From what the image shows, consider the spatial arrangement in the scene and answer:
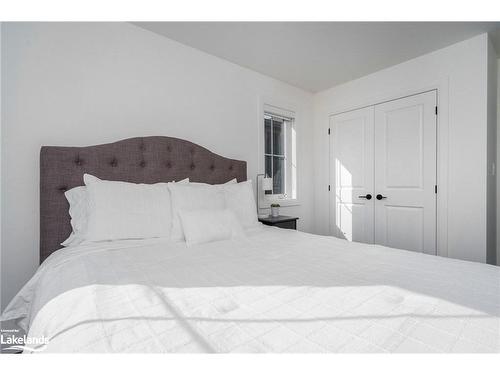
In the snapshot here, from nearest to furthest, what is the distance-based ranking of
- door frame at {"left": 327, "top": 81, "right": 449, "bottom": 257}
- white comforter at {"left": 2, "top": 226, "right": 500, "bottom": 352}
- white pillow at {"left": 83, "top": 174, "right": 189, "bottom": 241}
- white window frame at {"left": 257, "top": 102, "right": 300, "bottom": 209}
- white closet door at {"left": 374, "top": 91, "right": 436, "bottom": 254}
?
white comforter at {"left": 2, "top": 226, "right": 500, "bottom": 352} → white pillow at {"left": 83, "top": 174, "right": 189, "bottom": 241} → door frame at {"left": 327, "top": 81, "right": 449, "bottom": 257} → white closet door at {"left": 374, "top": 91, "right": 436, "bottom": 254} → white window frame at {"left": 257, "top": 102, "right": 300, "bottom": 209}

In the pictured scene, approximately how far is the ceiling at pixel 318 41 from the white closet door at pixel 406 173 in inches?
22.1

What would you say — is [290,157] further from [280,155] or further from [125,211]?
[125,211]

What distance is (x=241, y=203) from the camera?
2264 mm

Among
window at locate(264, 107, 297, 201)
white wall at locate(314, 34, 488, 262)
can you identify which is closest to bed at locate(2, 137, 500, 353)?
white wall at locate(314, 34, 488, 262)

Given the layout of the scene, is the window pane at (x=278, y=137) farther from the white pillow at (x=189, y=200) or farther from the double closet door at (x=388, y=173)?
the white pillow at (x=189, y=200)

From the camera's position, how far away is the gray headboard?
5.68 feet

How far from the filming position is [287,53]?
8.98 feet

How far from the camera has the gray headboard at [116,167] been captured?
1730 millimetres

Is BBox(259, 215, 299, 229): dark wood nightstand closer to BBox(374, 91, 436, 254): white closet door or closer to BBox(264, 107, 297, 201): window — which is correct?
BBox(264, 107, 297, 201): window

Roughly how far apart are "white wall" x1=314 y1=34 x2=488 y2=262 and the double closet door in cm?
11

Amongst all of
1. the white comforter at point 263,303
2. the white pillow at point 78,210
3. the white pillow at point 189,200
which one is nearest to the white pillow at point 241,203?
the white pillow at point 189,200
